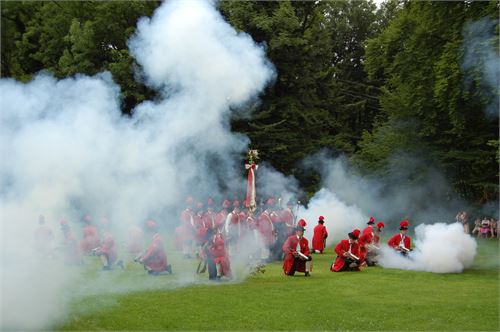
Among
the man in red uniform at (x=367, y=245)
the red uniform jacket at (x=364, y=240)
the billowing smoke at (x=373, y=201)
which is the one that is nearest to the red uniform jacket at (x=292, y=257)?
the red uniform jacket at (x=364, y=240)

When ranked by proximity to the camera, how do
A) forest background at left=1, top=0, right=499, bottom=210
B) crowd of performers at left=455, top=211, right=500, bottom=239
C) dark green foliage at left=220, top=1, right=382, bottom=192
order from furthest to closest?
dark green foliage at left=220, top=1, right=382, bottom=192, crowd of performers at left=455, top=211, right=500, bottom=239, forest background at left=1, top=0, right=499, bottom=210

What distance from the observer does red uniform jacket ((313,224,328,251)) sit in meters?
26.9

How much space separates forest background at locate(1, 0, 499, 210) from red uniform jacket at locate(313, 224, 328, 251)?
7290 mm

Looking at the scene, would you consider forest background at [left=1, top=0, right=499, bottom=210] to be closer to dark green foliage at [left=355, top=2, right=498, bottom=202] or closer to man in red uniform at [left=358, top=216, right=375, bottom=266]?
dark green foliage at [left=355, top=2, right=498, bottom=202]

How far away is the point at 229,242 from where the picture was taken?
23.4m

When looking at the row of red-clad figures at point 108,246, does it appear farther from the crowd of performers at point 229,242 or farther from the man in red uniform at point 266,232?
the man in red uniform at point 266,232

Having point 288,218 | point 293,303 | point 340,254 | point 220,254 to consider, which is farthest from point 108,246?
point 293,303

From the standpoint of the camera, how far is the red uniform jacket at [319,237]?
88.4 ft

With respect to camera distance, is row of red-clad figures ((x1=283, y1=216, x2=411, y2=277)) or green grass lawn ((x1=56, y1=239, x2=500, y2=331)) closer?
green grass lawn ((x1=56, y1=239, x2=500, y2=331))

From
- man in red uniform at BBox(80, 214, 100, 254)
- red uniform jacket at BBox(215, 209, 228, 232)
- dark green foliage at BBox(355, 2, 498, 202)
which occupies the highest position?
dark green foliage at BBox(355, 2, 498, 202)

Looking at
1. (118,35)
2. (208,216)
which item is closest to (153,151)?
(208,216)

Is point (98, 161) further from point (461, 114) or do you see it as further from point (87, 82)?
point (461, 114)

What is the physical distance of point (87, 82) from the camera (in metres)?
17.8

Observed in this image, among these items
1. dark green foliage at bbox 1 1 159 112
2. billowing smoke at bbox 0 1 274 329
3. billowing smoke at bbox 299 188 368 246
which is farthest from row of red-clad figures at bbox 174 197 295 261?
billowing smoke at bbox 299 188 368 246
